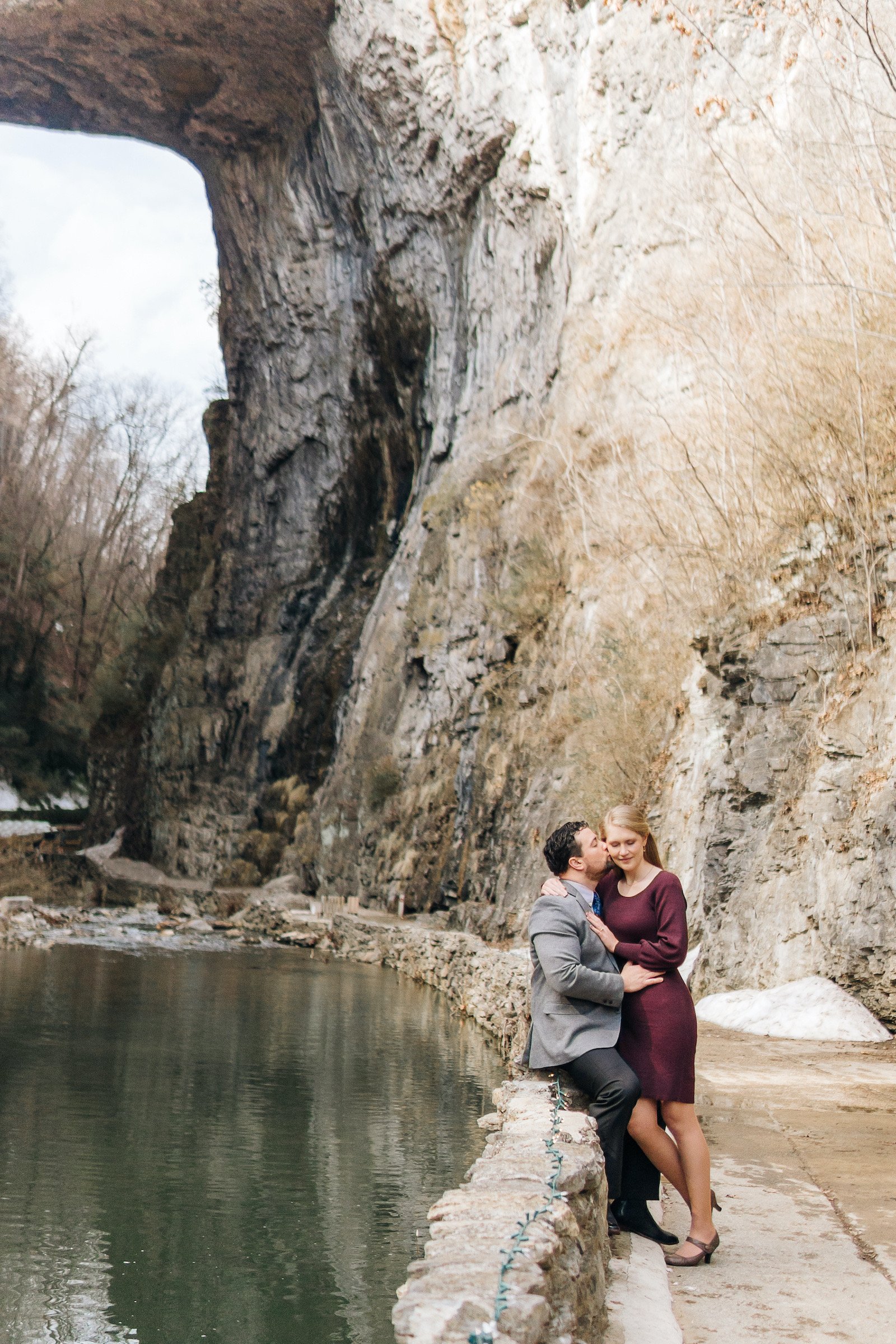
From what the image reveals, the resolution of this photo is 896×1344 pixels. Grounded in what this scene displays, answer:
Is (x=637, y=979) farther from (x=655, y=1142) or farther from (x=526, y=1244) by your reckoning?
(x=526, y=1244)

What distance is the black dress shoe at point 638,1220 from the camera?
4.20 metres

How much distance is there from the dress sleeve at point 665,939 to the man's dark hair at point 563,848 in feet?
1.07

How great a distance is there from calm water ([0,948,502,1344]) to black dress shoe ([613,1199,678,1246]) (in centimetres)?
143

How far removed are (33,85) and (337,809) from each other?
77.1ft

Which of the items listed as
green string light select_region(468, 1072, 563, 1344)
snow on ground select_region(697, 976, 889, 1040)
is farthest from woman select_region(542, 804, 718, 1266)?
snow on ground select_region(697, 976, 889, 1040)

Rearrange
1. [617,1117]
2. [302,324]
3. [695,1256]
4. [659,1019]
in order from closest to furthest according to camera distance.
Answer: [695,1256]
[617,1117]
[659,1019]
[302,324]

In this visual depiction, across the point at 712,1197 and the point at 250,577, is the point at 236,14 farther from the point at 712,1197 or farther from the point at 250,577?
the point at 712,1197

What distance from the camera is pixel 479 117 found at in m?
27.1

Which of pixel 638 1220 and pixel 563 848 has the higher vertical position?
pixel 563 848

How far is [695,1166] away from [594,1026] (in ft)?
1.76

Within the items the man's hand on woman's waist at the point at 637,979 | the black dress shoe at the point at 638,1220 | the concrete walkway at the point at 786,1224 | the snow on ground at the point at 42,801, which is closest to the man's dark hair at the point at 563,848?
the man's hand on woman's waist at the point at 637,979

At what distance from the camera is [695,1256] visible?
3.97 m

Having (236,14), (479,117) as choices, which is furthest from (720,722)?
(236,14)

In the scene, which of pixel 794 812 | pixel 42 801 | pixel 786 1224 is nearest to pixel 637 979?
pixel 786 1224
